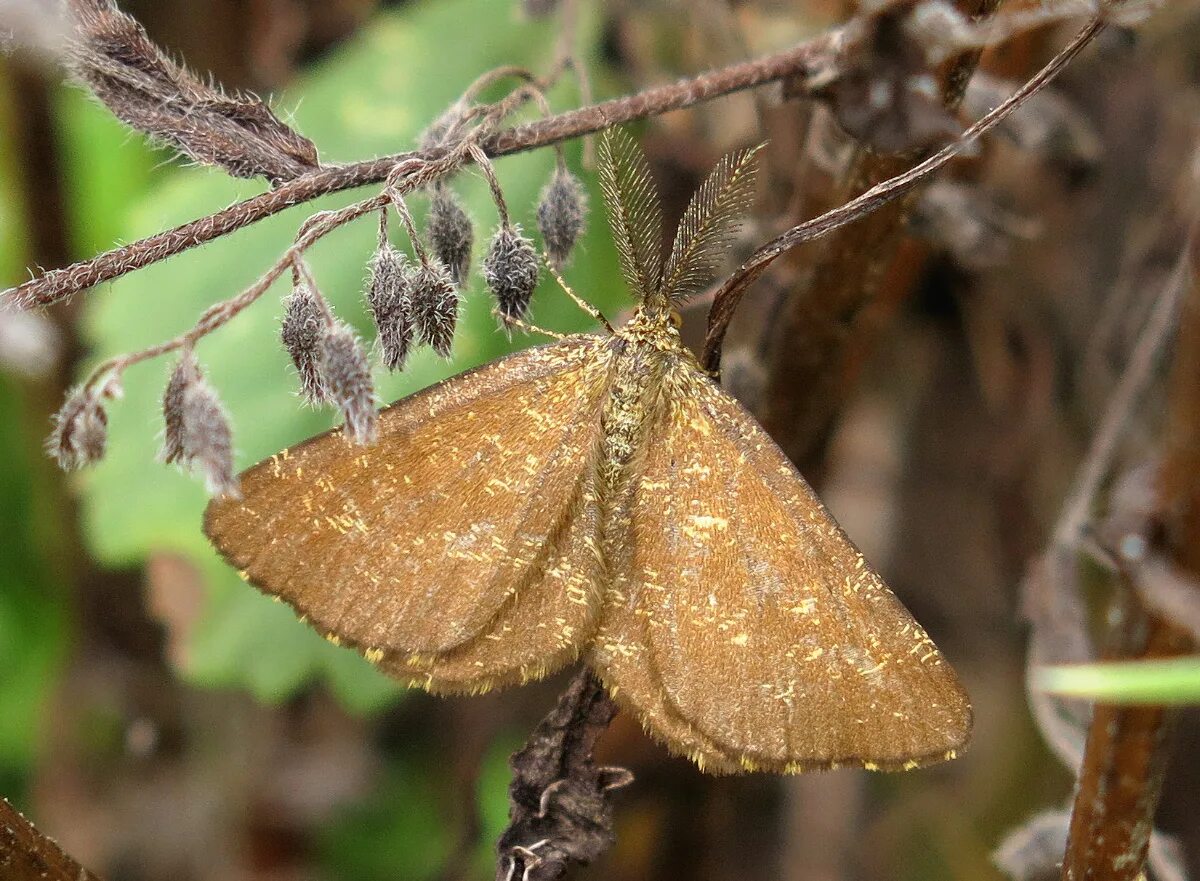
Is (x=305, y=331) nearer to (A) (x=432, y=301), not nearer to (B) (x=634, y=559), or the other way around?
(A) (x=432, y=301)

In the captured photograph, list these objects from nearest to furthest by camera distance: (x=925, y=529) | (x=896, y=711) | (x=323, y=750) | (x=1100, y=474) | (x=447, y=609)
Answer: (x=896, y=711) → (x=447, y=609) → (x=1100, y=474) → (x=323, y=750) → (x=925, y=529)

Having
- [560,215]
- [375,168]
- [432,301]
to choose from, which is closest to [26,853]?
[432,301]

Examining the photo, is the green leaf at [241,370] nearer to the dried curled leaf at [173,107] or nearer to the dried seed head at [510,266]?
the dried seed head at [510,266]

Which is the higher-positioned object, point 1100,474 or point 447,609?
point 1100,474

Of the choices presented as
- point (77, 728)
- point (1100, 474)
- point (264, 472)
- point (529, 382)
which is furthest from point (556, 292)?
point (77, 728)

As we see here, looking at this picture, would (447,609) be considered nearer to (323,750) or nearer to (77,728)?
(323,750)

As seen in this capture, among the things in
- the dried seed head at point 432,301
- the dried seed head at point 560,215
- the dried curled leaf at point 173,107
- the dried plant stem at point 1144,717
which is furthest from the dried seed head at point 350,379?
the dried plant stem at point 1144,717

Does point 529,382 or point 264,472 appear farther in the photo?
point 529,382
